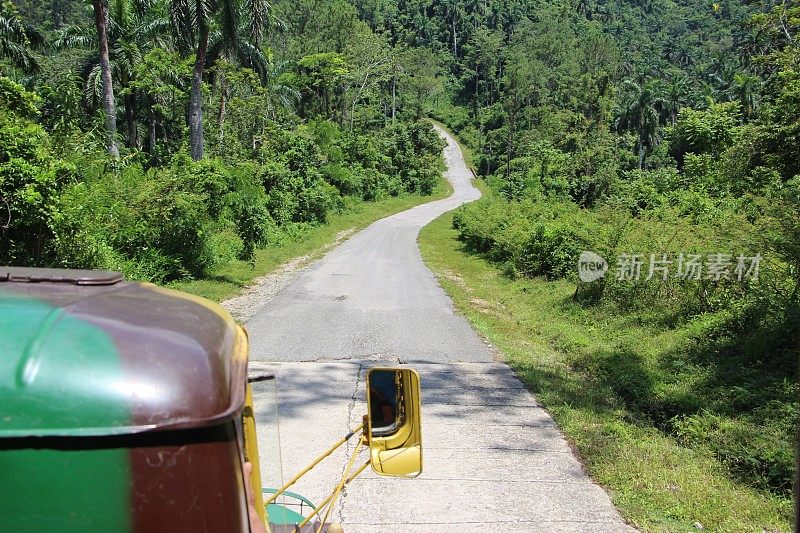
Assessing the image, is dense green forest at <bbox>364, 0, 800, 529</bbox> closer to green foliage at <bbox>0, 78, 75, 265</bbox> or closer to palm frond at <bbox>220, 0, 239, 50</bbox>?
green foliage at <bbox>0, 78, 75, 265</bbox>

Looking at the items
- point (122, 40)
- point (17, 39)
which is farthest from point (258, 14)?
point (17, 39)

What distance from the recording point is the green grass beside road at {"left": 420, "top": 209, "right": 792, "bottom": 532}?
4.85 meters

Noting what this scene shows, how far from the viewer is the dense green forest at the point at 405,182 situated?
8484 mm

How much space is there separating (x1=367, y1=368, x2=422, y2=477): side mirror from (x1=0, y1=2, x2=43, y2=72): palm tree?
22.9 m

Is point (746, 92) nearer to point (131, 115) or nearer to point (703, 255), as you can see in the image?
point (131, 115)

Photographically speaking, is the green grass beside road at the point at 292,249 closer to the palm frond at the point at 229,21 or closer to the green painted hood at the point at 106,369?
the palm frond at the point at 229,21

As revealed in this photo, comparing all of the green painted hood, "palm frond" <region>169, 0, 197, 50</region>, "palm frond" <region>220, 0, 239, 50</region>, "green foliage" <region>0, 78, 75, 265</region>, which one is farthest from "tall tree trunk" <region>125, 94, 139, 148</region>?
the green painted hood

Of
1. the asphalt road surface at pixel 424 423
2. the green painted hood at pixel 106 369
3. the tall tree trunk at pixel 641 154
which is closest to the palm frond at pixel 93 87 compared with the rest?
the asphalt road surface at pixel 424 423

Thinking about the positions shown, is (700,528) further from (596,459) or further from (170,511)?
(170,511)

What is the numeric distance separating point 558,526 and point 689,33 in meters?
128

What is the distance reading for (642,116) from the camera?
185 feet

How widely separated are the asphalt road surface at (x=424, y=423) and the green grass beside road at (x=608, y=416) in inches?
9.0

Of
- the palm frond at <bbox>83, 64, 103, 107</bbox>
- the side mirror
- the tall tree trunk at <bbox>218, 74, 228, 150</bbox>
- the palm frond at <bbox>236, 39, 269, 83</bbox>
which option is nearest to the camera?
the side mirror

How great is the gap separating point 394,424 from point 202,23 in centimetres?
1841
